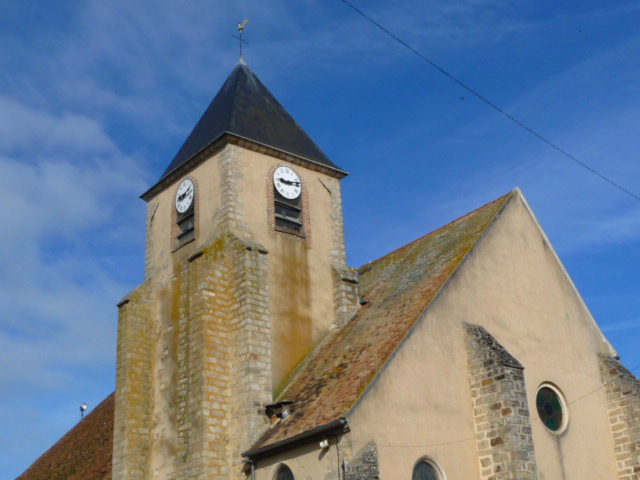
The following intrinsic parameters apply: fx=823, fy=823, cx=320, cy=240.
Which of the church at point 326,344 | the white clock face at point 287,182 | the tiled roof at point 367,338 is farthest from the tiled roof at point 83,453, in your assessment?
the white clock face at point 287,182

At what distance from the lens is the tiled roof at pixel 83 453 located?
23031 mm

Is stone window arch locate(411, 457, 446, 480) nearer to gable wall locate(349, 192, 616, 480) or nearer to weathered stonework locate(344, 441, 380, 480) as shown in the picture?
gable wall locate(349, 192, 616, 480)

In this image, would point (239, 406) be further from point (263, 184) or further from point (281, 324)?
point (263, 184)

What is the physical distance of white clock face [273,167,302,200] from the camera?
Answer: 21.6m

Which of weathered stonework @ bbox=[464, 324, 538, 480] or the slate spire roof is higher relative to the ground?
the slate spire roof

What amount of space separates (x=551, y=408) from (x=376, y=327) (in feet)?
14.5

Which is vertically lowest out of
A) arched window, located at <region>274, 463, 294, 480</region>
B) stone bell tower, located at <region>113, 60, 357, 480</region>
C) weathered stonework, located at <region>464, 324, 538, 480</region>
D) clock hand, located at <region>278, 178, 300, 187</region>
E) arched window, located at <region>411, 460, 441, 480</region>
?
arched window, located at <region>411, 460, 441, 480</region>

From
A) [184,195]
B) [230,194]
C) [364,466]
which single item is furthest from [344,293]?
[364,466]

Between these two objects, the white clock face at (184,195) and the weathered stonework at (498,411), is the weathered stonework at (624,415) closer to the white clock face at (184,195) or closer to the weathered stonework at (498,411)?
the weathered stonework at (498,411)

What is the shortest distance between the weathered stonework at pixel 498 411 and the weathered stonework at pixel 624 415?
3.99 meters

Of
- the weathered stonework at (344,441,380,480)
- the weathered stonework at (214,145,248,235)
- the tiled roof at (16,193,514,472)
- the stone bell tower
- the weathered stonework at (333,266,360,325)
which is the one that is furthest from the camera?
the weathered stonework at (333,266,360,325)

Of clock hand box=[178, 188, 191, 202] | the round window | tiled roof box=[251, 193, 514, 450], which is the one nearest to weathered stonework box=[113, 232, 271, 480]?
tiled roof box=[251, 193, 514, 450]

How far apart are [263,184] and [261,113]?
268 cm

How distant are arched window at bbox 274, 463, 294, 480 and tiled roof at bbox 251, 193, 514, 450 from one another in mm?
566
